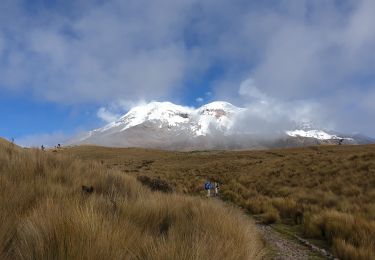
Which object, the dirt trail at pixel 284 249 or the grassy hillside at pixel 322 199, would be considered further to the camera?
the grassy hillside at pixel 322 199

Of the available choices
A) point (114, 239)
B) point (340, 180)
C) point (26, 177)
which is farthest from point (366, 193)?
point (114, 239)

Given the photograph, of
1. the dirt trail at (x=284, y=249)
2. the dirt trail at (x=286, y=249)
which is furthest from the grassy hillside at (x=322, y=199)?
the dirt trail at (x=284, y=249)

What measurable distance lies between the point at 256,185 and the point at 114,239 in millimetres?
21573

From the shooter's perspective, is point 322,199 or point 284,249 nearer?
point 284,249

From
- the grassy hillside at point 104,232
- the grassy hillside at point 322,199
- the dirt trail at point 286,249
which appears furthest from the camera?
the grassy hillside at point 322,199

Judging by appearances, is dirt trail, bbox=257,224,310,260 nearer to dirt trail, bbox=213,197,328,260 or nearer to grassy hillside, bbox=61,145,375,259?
dirt trail, bbox=213,197,328,260

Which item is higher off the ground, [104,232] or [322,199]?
[104,232]

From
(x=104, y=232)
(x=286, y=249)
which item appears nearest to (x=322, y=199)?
(x=286, y=249)

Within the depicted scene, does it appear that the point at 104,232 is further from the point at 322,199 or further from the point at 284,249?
the point at 322,199

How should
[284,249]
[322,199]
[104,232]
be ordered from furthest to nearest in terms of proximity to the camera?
[322,199] → [284,249] → [104,232]

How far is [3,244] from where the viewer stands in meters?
3.44

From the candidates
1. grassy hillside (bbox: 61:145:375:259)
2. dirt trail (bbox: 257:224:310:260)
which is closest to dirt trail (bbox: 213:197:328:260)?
dirt trail (bbox: 257:224:310:260)

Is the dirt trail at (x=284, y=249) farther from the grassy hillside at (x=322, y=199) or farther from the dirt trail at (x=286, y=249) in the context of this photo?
the grassy hillside at (x=322, y=199)

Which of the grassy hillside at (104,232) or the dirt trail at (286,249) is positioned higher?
the grassy hillside at (104,232)
